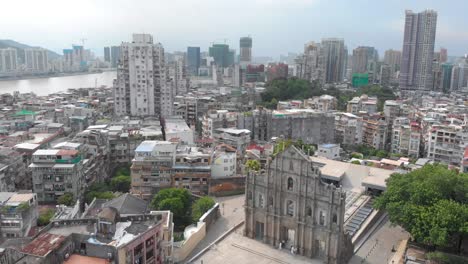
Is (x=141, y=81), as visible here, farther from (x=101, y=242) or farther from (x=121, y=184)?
(x=101, y=242)

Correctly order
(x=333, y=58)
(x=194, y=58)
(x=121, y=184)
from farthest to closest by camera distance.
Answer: (x=194, y=58)
(x=333, y=58)
(x=121, y=184)

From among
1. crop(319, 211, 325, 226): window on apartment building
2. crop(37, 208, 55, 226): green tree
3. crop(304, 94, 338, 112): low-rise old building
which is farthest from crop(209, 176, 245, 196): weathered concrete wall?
crop(304, 94, 338, 112): low-rise old building

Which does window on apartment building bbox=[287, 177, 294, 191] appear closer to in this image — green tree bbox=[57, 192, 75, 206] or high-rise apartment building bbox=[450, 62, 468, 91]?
green tree bbox=[57, 192, 75, 206]

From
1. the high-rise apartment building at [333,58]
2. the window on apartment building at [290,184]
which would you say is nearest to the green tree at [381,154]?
the window on apartment building at [290,184]

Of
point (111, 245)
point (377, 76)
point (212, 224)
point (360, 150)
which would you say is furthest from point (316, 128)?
point (377, 76)

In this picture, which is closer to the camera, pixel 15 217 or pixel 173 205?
pixel 15 217

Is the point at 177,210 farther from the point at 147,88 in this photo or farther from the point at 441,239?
the point at 147,88

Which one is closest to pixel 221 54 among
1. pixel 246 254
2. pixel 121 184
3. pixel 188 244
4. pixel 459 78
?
pixel 459 78
